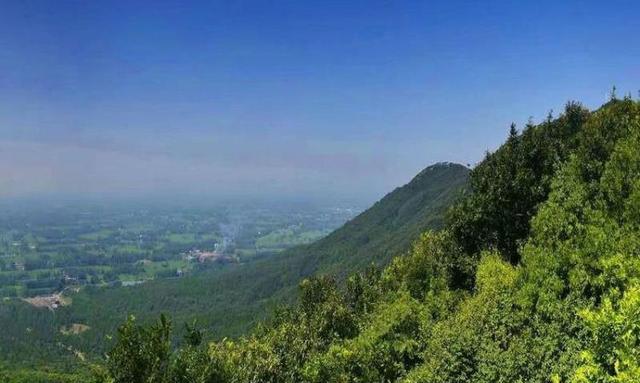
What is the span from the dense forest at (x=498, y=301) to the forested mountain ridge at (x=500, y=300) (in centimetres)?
7

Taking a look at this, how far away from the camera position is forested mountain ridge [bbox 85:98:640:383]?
59.9 feet

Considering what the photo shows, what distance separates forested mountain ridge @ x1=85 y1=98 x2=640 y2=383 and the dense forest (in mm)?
75

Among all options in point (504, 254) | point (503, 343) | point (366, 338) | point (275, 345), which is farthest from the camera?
point (504, 254)

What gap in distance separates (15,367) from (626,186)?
17167 cm

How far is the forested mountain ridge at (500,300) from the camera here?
18.3 meters

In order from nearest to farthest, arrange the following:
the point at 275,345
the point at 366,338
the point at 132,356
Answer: the point at 132,356, the point at 366,338, the point at 275,345

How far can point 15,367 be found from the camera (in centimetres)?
15512

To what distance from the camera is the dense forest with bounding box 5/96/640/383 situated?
59.9ft

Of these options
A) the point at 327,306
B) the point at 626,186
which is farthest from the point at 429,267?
the point at 626,186

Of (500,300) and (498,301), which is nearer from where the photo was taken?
(500,300)

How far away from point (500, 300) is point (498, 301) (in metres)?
0.24

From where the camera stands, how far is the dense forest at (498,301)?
1827 cm

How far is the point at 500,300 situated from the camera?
1001 inches

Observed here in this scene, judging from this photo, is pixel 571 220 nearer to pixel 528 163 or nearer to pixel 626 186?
pixel 626 186
